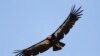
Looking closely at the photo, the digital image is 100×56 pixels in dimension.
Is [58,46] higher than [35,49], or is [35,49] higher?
[35,49]

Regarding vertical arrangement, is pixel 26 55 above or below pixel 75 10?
below

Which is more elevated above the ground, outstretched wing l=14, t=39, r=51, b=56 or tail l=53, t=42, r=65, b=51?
outstretched wing l=14, t=39, r=51, b=56

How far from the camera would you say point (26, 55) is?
2152 centimetres

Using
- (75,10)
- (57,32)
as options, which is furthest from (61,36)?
(75,10)

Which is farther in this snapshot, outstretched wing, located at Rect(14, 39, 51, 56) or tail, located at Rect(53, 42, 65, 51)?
outstretched wing, located at Rect(14, 39, 51, 56)

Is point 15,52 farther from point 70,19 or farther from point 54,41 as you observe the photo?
point 70,19

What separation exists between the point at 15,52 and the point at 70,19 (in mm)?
4073

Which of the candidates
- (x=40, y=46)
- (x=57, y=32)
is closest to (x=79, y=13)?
(x=57, y=32)

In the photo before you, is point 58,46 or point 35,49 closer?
point 58,46

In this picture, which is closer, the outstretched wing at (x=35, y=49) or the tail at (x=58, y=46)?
the tail at (x=58, y=46)

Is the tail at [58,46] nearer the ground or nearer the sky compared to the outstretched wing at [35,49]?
nearer the ground

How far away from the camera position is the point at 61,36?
21016mm

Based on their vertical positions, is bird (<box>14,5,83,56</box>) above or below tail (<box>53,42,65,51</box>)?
above

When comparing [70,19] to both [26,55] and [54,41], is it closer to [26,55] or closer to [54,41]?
[54,41]
